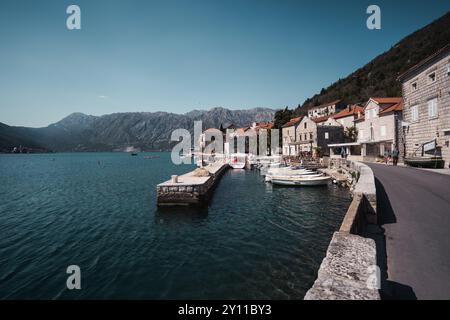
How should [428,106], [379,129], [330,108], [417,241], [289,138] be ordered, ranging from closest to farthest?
[417,241], [428,106], [379,129], [289,138], [330,108]

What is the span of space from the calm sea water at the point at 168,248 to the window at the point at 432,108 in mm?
13537

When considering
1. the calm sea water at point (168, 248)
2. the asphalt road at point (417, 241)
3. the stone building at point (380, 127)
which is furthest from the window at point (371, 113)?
the asphalt road at point (417, 241)

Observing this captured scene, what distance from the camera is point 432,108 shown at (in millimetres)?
23766

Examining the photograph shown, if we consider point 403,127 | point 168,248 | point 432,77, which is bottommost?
point 168,248

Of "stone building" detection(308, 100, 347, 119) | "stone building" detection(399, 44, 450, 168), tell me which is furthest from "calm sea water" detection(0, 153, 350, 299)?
"stone building" detection(308, 100, 347, 119)

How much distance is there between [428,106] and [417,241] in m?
24.2

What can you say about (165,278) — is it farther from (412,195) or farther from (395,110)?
(395,110)

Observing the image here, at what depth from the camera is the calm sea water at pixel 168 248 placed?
308 inches

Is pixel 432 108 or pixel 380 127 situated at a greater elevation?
pixel 432 108

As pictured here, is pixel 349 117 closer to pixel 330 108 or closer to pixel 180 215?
pixel 330 108

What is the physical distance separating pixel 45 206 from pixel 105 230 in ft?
36.6

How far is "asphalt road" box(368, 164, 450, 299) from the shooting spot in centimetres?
530

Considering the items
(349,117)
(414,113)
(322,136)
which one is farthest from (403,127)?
(349,117)
